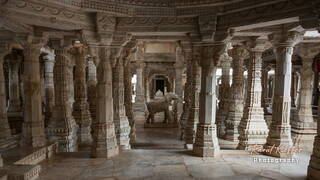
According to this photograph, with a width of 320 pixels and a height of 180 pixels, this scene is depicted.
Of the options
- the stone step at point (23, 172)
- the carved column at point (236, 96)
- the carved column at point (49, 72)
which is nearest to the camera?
the stone step at point (23, 172)

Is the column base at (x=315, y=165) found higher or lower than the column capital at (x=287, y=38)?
lower

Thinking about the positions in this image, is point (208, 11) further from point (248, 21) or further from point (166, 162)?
point (166, 162)

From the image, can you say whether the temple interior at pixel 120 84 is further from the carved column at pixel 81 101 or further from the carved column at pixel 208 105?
the carved column at pixel 81 101

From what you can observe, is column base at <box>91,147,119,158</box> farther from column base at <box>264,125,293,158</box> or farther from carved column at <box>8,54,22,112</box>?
carved column at <box>8,54,22,112</box>

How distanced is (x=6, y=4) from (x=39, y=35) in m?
2.07

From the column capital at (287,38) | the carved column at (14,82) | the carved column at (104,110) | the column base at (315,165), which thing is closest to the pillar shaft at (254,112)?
the column capital at (287,38)

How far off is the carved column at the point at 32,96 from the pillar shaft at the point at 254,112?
21.3ft

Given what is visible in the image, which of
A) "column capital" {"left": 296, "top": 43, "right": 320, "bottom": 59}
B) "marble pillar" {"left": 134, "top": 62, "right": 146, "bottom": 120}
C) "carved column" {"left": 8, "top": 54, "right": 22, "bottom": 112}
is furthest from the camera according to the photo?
"marble pillar" {"left": 134, "top": 62, "right": 146, "bottom": 120}

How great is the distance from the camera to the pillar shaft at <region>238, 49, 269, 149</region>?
7.61 metres

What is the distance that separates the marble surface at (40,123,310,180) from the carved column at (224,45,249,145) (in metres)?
3.16

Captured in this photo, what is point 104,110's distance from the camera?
593 cm

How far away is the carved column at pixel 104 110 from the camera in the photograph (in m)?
5.84

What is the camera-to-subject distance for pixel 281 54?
592 centimetres

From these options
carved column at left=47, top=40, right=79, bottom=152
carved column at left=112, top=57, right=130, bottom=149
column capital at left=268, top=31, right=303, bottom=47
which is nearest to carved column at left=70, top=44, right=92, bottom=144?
carved column at left=47, top=40, right=79, bottom=152
